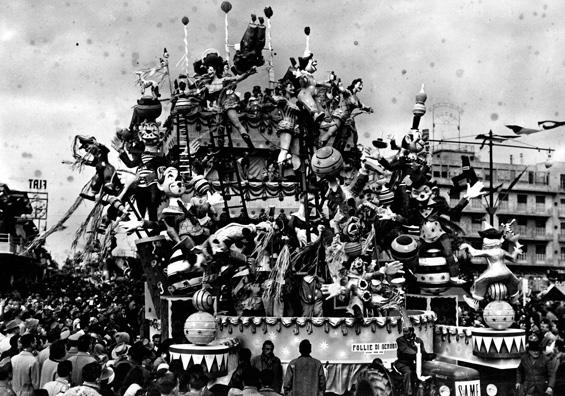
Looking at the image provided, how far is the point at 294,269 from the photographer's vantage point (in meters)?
11.8

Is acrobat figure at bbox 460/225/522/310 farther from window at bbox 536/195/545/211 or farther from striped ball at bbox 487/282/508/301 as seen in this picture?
window at bbox 536/195/545/211

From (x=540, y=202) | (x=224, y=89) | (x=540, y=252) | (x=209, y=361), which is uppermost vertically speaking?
(x=224, y=89)

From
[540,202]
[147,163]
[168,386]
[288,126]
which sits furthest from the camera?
[540,202]

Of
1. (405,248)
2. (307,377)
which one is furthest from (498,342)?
(307,377)

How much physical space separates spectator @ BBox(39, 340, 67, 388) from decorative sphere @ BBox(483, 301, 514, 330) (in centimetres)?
662

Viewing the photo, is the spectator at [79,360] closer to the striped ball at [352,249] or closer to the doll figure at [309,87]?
the striped ball at [352,249]

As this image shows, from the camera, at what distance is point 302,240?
12328 millimetres

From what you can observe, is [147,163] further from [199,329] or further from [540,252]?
[540,252]

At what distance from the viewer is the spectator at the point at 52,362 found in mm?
7965

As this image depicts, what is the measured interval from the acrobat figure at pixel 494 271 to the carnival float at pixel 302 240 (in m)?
0.03

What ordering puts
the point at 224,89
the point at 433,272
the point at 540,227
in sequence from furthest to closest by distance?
the point at 540,227 < the point at 224,89 < the point at 433,272

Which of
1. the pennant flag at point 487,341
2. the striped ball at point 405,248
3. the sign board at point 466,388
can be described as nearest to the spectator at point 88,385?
the sign board at point 466,388

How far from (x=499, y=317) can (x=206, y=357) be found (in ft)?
15.2

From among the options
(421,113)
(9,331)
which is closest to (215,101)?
(421,113)
